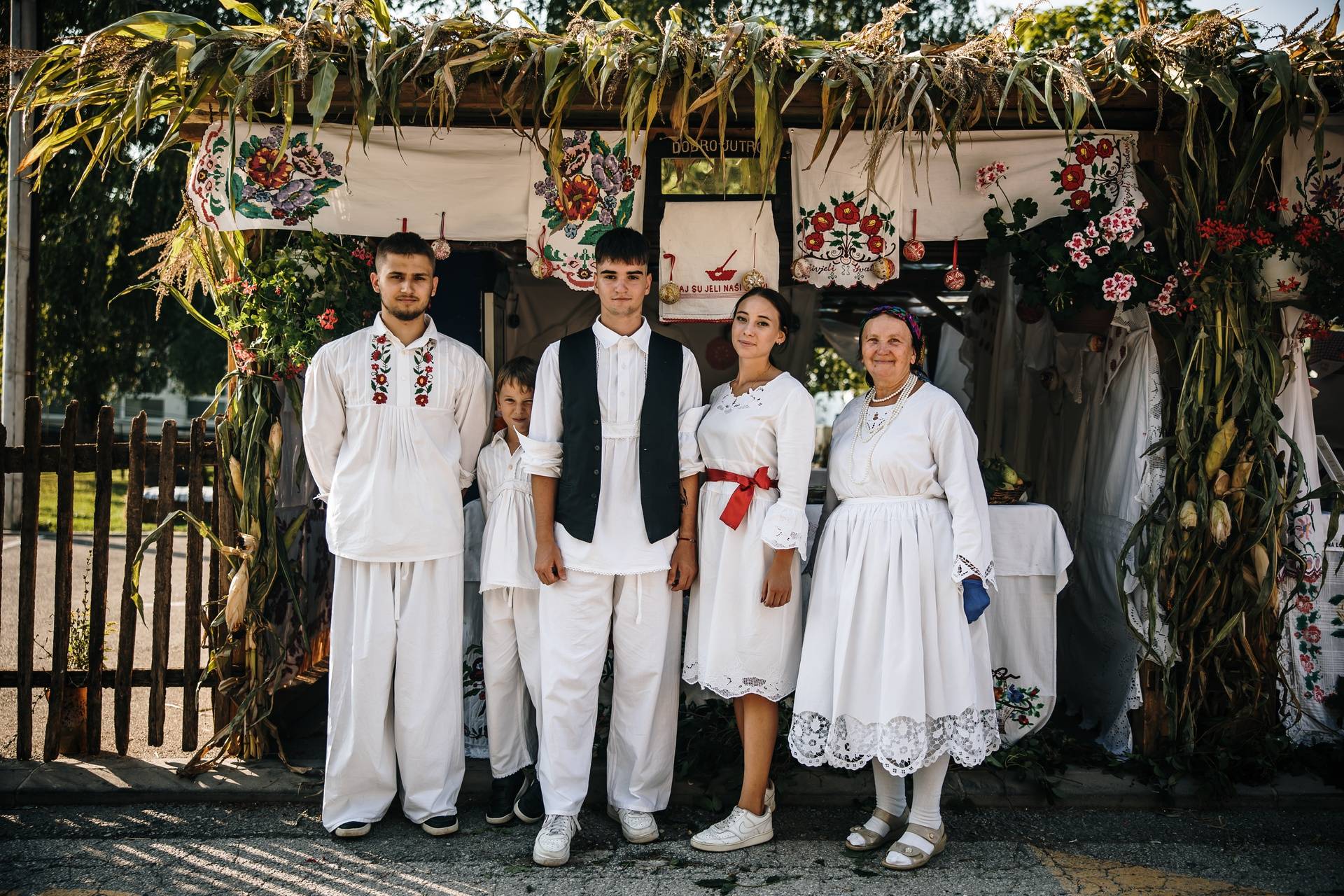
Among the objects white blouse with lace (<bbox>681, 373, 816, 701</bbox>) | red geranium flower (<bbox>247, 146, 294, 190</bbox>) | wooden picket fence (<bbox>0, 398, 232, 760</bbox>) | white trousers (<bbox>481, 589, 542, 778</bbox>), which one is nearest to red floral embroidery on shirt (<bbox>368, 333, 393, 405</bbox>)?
white trousers (<bbox>481, 589, 542, 778</bbox>)

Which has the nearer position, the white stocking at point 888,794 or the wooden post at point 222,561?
the white stocking at point 888,794

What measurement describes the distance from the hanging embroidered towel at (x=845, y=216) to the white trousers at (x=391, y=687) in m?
1.89

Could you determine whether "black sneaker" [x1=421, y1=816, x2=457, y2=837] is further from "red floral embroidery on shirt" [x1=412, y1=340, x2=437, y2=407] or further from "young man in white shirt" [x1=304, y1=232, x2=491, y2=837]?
"red floral embroidery on shirt" [x1=412, y1=340, x2=437, y2=407]

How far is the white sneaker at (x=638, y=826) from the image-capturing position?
3412mm

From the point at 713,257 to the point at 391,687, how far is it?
82.3 inches

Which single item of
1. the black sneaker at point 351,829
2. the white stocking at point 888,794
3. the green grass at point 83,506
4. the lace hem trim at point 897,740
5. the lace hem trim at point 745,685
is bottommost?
the green grass at point 83,506

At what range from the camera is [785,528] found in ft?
10.4

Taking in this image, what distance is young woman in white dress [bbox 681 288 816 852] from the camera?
3254mm

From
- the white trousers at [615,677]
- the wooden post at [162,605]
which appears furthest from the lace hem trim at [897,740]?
the wooden post at [162,605]

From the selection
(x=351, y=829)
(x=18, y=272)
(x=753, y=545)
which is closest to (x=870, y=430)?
(x=753, y=545)

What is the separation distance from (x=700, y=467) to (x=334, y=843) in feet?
5.79

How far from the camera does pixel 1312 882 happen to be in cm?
321

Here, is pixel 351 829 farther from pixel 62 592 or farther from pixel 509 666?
pixel 62 592

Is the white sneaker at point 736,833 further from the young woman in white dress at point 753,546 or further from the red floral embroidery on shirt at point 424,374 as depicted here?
the red floral embroidery on shirt at point 424,374
